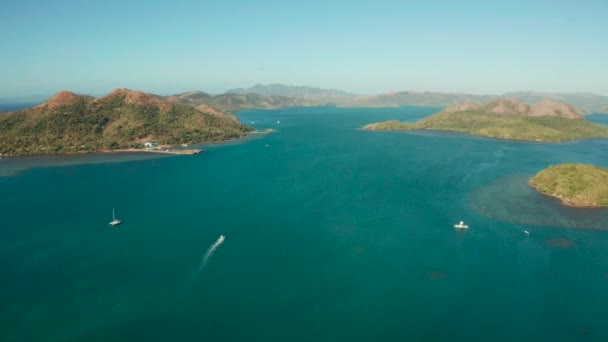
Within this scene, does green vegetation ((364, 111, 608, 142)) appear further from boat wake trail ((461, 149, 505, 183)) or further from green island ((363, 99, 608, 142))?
boat wake trail ((461, 149, 505, 183))

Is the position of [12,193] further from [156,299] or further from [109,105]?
[109,105]

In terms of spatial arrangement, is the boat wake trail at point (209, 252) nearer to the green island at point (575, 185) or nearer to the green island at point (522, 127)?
the green island at point (575, 185)

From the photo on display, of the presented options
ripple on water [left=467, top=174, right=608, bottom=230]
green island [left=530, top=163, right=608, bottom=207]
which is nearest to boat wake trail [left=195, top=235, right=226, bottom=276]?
ripple on water [left=467, top=174, right=608, bottom=230]

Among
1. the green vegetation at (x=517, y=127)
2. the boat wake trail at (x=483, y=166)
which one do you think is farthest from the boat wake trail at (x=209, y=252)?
the green vegetation at (x=517, y=127)

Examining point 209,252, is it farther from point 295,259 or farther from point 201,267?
point 295,259

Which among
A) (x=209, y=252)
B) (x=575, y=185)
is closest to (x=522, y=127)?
(x=575, y=185)
